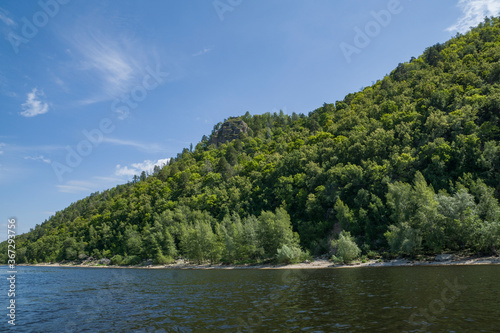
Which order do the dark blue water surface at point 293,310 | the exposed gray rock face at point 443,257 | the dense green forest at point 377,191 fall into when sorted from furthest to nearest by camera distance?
the dense green forest at point 377,191 < the exposed gray rock face at point 443,257 < the dark blue water surface at point 293,310

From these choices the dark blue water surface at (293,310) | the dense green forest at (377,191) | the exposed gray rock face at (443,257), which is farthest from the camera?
the dense green forest at (377,191)

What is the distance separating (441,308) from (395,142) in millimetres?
99376

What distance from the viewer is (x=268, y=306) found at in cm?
2812

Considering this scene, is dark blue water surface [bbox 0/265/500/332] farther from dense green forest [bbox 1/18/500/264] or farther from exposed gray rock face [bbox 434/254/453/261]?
dense green forest [bbox 1/18/500/264]

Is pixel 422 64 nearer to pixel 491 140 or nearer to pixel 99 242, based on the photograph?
pixel 491 140

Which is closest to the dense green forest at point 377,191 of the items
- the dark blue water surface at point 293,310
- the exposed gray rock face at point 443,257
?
the exposed gray rock face at point 443,257

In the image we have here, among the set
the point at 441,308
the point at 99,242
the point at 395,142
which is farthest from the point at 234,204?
the point at 441,308

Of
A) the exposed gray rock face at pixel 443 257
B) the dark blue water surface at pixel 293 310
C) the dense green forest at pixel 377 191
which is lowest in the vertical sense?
the exposed gray rock face at pixel 443 257

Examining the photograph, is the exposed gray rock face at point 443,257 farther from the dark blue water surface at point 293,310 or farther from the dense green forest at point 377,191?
the dark blue water surface at point 293,310

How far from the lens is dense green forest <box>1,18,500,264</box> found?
70.1 meters

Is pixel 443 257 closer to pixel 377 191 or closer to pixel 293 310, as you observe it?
pixel 377 191

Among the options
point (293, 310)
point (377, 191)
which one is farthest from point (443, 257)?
point (293, 310)

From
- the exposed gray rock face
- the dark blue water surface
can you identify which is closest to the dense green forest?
the exposed gray rock face

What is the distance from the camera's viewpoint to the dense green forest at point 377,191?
230 ft
